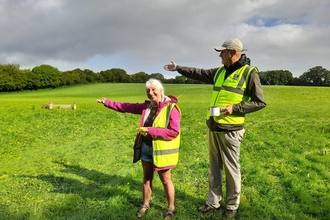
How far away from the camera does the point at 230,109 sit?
4.24m

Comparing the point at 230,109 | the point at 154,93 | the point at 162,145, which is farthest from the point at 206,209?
the point at 154,93

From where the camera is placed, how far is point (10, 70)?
81.5 m

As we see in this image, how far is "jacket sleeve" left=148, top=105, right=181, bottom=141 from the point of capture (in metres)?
4.23

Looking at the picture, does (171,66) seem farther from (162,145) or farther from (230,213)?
(230,213)

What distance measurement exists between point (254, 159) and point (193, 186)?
2666mm

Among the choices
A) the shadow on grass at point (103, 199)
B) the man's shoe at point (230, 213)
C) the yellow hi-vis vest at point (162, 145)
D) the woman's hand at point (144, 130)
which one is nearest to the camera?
the woman's hand at point (144, 130)

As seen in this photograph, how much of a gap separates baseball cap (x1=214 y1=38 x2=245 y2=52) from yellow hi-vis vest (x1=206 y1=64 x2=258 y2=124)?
0.28m

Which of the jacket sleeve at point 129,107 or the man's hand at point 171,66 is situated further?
the man's hand at point 171,66

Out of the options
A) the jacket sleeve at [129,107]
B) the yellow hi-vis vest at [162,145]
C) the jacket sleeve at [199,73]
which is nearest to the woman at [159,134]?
the yellow hi-vis vest at [162,145]

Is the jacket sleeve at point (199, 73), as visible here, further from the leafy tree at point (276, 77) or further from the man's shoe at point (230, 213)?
the leafy tree at point (276, 77)

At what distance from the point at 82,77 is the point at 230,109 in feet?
278

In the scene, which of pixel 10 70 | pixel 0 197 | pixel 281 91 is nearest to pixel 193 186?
pixel 0 197

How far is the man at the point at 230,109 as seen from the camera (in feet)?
14.0

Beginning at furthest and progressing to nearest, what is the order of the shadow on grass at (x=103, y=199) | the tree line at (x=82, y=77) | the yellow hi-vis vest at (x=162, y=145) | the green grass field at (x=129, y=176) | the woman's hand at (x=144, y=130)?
1. the tree line at (x=82, y=77)
2. the green grass field at (x=129, y=176)
3. the shadow on grass at (x=103, y=199)
4. the yellow hi-vis vest at (x=162, y=145)
5. the woman's hand at (x=144, y=130)
